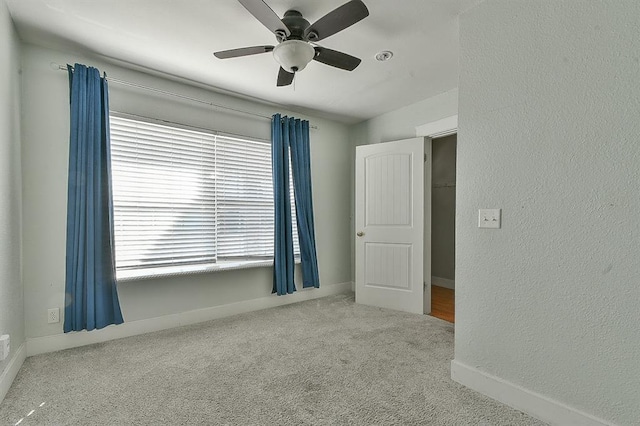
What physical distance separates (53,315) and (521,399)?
11.0ft

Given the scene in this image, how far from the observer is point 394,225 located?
354 cm

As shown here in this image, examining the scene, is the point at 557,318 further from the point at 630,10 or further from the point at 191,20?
the point at 191,20

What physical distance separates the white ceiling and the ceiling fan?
0.15 m

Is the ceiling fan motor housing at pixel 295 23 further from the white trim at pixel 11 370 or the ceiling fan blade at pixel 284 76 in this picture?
the white trim at pixel 11 370

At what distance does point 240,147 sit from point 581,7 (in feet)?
9.66

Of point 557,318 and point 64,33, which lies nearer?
point 557,318

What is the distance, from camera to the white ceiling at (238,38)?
1888mm

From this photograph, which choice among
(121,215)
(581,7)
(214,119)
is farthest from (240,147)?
(581,7)

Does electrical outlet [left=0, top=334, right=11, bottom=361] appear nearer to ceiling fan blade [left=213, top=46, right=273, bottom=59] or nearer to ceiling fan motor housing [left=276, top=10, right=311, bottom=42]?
ceiling fan blade [left=213, top=46, right=273, bottom=59]

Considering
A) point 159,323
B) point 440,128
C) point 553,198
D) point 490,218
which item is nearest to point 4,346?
point 159,323

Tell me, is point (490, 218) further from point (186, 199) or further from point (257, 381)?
point (186, 199)

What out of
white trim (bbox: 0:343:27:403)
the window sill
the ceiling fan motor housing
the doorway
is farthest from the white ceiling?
white trim (bbox: 0:343:27:403)

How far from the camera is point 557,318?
4.98 ft

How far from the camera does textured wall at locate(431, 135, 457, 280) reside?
15.7ft
